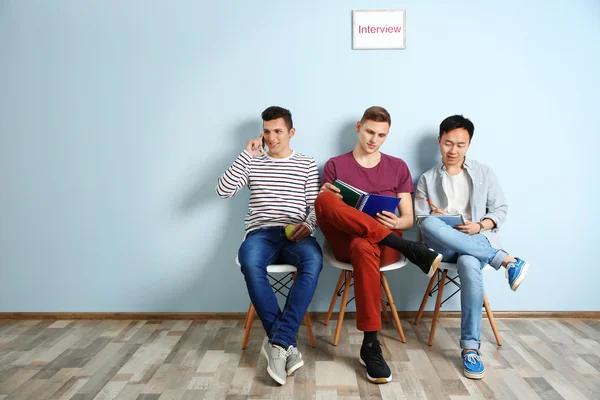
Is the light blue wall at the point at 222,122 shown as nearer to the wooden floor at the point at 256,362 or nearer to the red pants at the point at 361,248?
the wooden floor at the point at 256,362

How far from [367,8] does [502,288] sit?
1.85 meters

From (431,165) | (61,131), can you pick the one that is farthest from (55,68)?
(431,165)

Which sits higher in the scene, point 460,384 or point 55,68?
point 55,68

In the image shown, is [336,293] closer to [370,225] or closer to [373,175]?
[370,225]

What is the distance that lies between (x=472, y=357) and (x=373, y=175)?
105 cm

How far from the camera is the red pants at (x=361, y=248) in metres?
2.26

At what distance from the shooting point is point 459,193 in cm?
271

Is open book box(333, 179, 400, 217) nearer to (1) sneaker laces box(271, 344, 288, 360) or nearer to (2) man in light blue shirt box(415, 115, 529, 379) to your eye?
(2) man in light blue shirt box(415, 115, 529, 379)

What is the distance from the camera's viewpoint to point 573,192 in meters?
2.87

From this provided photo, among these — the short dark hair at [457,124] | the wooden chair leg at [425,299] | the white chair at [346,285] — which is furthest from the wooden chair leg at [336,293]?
the short dark hair at [457,124]

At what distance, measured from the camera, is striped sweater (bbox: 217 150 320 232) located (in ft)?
8.70

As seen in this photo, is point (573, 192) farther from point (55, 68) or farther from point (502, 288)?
point (55, 68)

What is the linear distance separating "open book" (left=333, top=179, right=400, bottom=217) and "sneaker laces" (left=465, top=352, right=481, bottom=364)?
2.53ft

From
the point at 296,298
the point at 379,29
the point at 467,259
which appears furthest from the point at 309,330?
the point at 379,29
